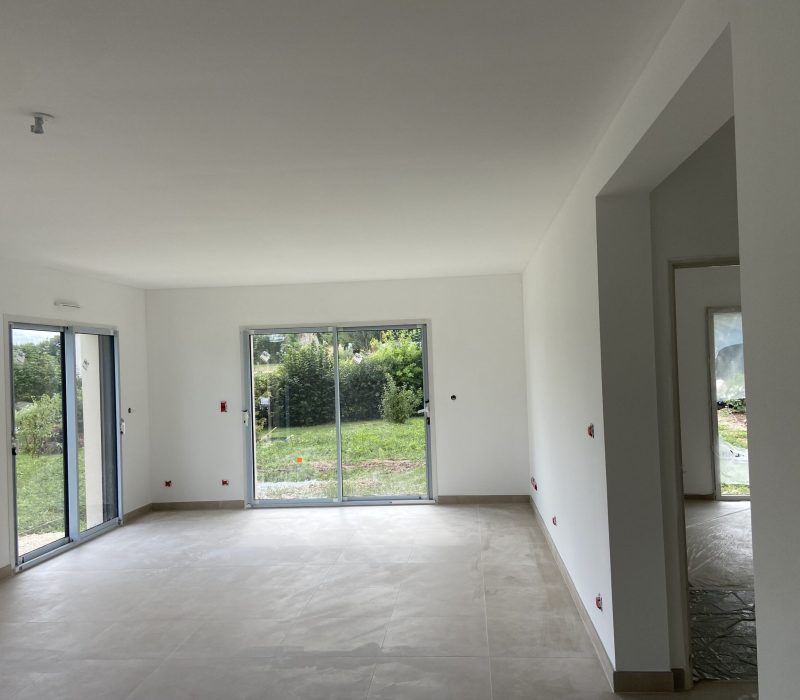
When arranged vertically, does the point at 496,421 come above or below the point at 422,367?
below

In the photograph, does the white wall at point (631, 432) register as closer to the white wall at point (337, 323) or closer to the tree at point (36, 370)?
the white wall at point (337, 323)

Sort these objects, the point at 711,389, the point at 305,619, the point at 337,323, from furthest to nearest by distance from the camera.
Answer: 1. the point at 337,323
2. the point at 711,389
3. the point at 305,619

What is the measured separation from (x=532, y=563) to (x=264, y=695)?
2555 mm

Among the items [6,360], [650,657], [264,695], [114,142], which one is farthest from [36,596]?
[650,657]

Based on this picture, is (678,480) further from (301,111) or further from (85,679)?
(85,679)

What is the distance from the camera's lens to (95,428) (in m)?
6.61

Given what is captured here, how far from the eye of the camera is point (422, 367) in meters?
7.50

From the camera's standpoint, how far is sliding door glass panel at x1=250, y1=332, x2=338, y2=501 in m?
7.55

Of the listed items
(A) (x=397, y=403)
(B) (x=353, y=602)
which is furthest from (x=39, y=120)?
(A) (x=397, y=403)

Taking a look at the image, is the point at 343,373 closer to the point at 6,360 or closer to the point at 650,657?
the point at 6,360

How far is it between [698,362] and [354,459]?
4006mm

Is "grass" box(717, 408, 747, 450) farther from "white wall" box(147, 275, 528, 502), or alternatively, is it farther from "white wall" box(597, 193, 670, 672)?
"white wall" box(597, 193, 670, 672)

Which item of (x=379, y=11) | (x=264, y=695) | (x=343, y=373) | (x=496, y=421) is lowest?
(x=264, y=695)

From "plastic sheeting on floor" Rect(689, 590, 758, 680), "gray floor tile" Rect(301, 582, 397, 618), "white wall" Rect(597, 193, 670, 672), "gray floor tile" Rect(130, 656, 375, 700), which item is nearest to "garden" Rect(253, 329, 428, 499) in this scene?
"gray floor tile" Rect(301, 582, 397, 618)
